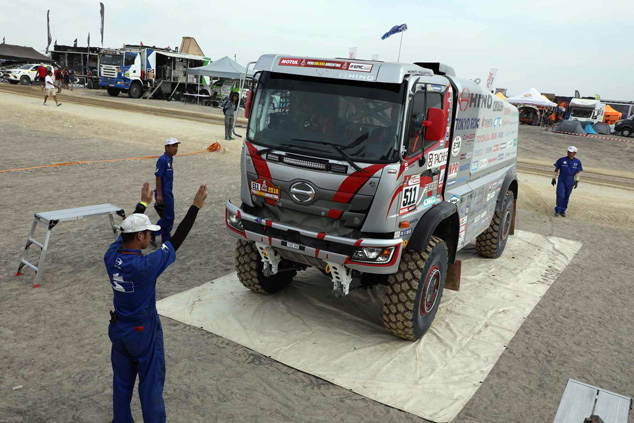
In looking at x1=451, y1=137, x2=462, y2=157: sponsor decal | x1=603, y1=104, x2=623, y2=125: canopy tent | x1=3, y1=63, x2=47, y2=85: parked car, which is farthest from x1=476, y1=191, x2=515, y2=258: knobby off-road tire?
x1=3, y1=63, x2=47, y2=85: parked car

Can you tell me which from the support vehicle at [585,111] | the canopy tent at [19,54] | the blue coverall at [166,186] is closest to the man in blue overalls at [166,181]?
the blue coverall at [166,186]

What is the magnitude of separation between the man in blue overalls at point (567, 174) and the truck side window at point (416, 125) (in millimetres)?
8297

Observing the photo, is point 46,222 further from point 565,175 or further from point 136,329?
point 565,175

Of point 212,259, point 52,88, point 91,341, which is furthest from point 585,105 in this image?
point 91,341

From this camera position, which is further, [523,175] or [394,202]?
[523,175]

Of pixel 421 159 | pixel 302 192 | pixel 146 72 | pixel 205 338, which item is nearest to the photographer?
pixel 302 192

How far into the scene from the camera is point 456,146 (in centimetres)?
654

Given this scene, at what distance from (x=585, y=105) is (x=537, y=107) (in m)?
3.42

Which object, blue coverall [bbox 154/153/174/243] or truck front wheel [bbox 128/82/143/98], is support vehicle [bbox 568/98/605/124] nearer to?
truck front wheel [bbox 128/82/143/98]

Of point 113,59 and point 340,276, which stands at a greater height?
point 113,59

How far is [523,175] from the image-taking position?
1898 centimetres

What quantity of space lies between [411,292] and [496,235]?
412 cm

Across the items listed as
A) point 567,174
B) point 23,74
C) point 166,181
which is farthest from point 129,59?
point 567,174

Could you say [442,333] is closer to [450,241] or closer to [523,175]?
[450,241]
